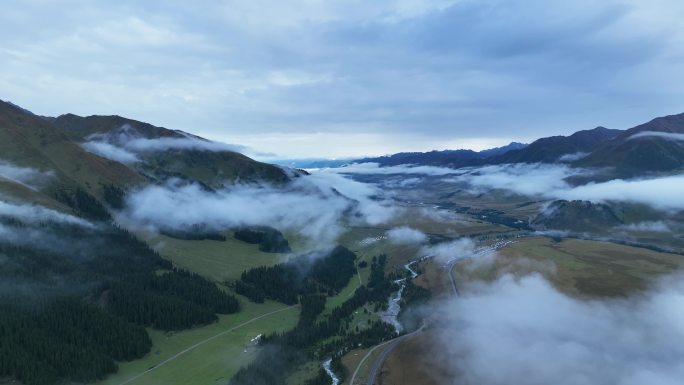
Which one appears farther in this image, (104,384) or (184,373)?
(184,373)

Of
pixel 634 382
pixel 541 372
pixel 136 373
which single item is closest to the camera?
pixel 634 382

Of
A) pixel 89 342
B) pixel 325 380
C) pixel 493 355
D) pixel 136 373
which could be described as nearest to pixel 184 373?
pixel 136 373

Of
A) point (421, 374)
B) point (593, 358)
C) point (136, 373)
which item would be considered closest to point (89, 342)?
point (136, 373)

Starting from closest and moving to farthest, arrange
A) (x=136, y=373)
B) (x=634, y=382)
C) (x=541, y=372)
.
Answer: (x=634, y=382), (x=541, y=372), (x=136, y=373)

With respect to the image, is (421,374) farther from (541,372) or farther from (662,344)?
(662,344)

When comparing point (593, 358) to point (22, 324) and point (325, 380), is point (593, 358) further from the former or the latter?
point (22, 324)

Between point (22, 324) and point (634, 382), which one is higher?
point (22, 324)

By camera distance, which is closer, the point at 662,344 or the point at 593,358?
the point at 593,358

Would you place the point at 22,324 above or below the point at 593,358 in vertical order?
above
